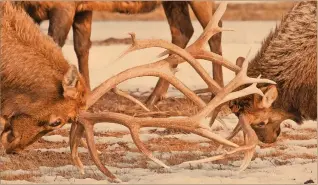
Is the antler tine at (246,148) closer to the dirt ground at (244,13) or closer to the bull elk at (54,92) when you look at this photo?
the bull elk at (54,92)

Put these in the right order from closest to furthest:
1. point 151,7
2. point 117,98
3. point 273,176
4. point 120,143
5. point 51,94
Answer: point 51,94, point 273,176, point 120,143, point 151,7, point 117,98

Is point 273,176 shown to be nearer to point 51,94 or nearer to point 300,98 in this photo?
point 300,98

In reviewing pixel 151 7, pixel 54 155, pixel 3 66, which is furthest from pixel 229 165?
pixel 151 7

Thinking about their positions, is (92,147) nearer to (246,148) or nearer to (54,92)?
(54,92)

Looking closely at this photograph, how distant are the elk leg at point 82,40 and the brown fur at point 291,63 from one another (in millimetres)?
3831

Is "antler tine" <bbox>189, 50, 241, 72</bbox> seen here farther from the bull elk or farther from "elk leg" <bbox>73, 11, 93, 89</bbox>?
"elk leg" <bbox>73, 11, 93, 89</bbox>

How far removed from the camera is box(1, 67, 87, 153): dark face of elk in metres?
8.33

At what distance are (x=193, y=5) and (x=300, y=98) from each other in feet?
13.9

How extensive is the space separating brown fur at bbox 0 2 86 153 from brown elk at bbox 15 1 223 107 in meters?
3.66

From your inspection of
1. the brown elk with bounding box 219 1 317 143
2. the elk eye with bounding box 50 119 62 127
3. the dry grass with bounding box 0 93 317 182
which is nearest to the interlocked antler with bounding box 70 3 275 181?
the elk eye with bounding box 50 119 62 127

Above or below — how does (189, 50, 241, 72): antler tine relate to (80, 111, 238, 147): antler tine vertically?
above

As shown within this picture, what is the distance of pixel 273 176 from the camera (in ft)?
30.0

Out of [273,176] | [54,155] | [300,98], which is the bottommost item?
[54,155]

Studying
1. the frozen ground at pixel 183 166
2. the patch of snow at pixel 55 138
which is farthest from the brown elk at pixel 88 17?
the patch of snow at pixel 55 138
